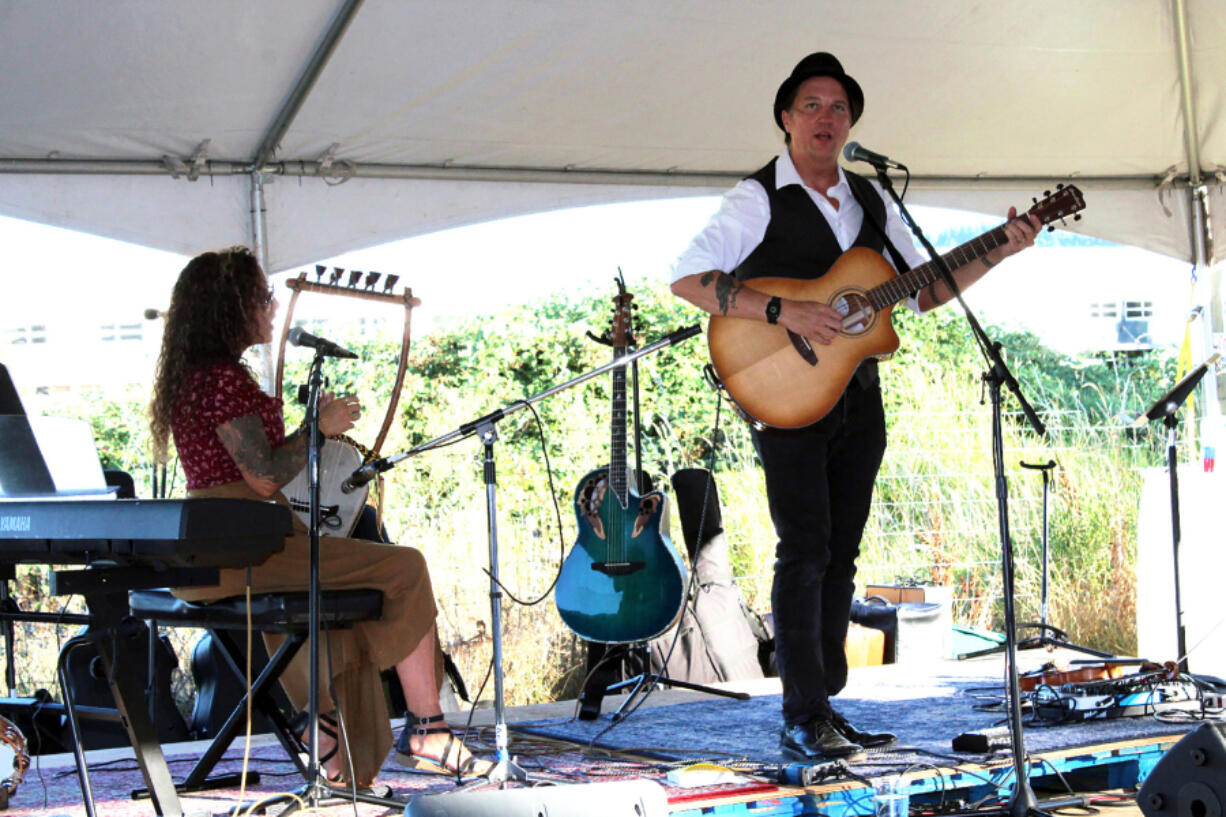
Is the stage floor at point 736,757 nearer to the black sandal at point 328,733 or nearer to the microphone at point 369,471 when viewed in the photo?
the black sandal at point 328,733

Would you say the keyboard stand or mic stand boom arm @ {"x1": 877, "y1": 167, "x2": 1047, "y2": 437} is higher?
mic stand boom arm @ {"x1": 877, "y1": 167, "x2": 1047, "y2": 437}

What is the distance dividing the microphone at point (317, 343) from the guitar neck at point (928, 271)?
1.24 meters

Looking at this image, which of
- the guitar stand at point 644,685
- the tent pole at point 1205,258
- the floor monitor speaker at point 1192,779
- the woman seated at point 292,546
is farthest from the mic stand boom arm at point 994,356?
the tent pole at point 1205,258

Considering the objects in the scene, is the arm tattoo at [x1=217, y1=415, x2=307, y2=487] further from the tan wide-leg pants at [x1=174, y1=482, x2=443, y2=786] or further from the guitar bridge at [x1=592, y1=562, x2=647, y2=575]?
the guitar bridge at [x1=592, y1=562, x2=647, y2=575]

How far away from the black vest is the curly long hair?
1272 millimetres

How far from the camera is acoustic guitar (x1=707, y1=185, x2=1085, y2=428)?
289 cm

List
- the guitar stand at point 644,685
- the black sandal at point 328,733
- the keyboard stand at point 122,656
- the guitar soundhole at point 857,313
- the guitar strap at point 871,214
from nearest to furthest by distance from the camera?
the keyboard stand at point 122,656 < the guitar strap at point 871,214 < the guitar soundhole at point 857,313 < the black sandal at point 328,733 < the guitar stand at point 644,685

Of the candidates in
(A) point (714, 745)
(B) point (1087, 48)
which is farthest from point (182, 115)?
(B) point (1087, 48)

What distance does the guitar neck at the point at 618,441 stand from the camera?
402 centimetres

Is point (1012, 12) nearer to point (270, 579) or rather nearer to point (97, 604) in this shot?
point (270, 579)

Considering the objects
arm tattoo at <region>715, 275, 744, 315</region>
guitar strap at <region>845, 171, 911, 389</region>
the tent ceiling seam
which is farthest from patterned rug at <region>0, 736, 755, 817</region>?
the tent ceiling seam

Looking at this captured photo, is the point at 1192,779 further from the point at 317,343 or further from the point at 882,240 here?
the point at 317,343

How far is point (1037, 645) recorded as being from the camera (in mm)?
5043

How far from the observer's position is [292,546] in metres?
3.03
